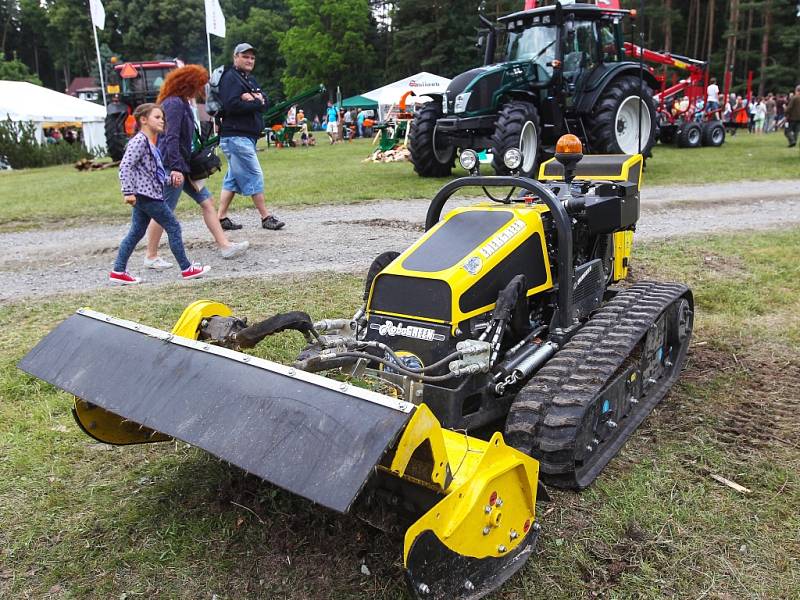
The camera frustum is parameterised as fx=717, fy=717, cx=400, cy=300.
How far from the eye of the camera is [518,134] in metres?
11.5

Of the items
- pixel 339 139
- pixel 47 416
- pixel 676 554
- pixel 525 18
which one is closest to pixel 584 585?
pixel 676 554

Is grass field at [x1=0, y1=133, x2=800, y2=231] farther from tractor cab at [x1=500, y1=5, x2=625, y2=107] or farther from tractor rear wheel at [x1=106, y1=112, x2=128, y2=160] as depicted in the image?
tractor cab at [x1=500, y1=5, x2=625, y2=107]

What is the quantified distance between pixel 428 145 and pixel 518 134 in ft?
9.27

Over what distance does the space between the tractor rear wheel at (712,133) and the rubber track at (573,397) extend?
1927 centimetres

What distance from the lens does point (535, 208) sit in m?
3.88

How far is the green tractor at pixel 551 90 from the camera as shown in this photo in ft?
40.0

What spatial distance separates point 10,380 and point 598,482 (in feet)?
11.8

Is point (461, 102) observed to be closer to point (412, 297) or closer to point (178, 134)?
point (178, 134)

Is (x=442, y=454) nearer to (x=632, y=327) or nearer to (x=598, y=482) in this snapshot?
(x=598, y=482)

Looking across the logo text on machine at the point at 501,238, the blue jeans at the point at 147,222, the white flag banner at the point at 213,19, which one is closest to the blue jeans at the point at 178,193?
the blue jeans at the point at 147,222

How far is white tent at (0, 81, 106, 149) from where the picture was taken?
28.0 meters

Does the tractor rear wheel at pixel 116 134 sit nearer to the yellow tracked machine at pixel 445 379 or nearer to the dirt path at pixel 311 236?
the dirt path at pixel 311 236

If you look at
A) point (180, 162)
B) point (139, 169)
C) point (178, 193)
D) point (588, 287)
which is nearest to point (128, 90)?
point (178, 193)

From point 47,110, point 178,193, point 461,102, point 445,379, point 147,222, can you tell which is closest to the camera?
point 445,379
